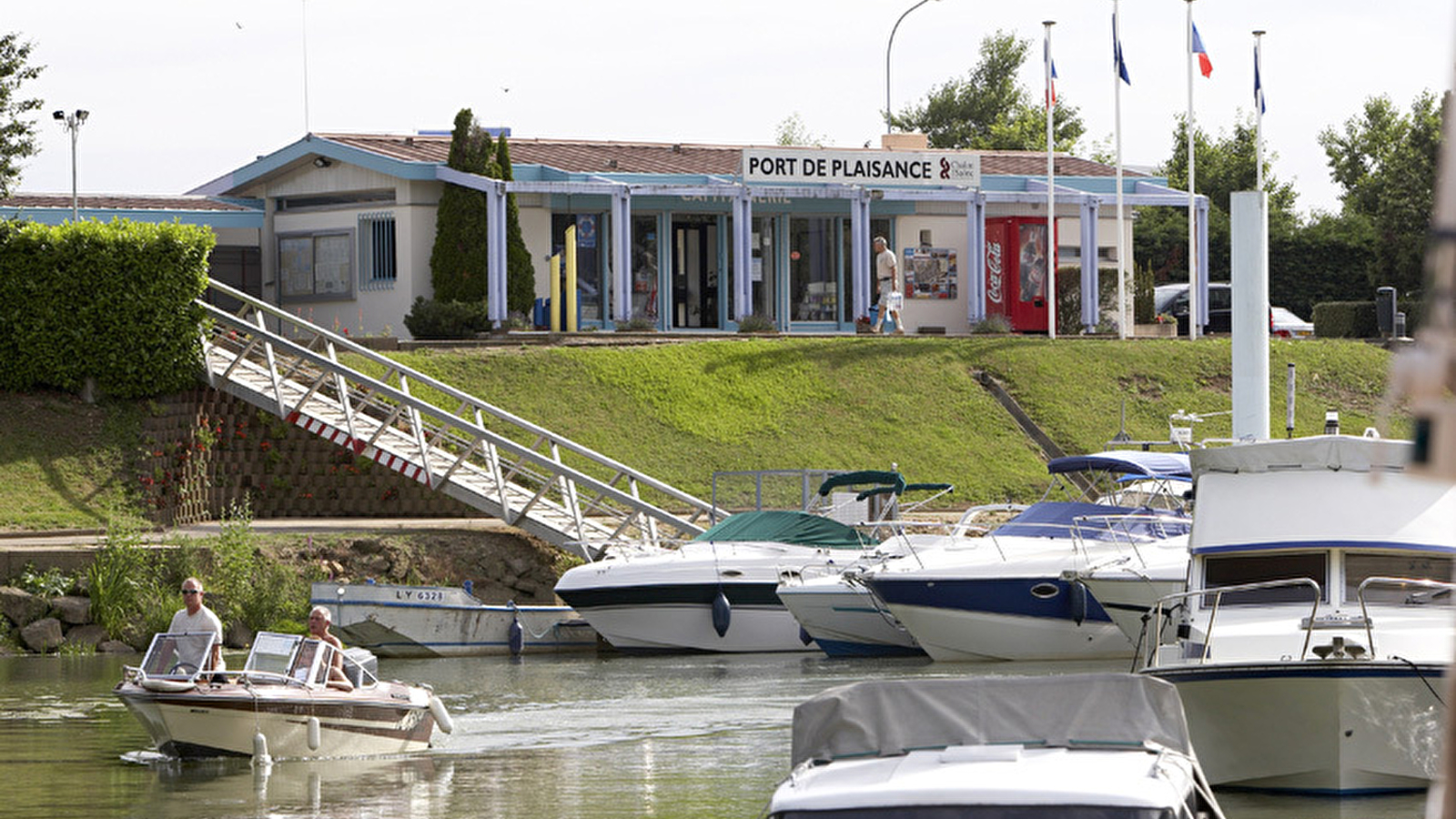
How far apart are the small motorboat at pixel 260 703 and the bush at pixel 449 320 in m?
21.4

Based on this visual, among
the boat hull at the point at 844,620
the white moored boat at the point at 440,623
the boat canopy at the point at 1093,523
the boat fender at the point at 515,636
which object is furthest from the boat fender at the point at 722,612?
the boat canopy at the point at 1093,523

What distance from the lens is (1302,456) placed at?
16.1 metres

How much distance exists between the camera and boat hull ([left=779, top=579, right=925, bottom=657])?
25.1 metres

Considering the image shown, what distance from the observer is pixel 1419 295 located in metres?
54.8

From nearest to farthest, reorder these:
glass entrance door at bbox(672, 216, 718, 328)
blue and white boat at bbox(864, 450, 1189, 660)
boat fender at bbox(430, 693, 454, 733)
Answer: boat fender at bbox(430, 693, 454, 733)
blue and white boat at bbox(864, 450, 1189, 660)
glass entrance door at bbox(672, 216, 718, 328)

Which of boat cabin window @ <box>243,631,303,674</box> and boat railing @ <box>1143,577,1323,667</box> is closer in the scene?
boat railing @ <box>1143,577,1323,667</box>

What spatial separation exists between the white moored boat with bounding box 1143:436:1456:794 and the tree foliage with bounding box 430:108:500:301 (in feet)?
80.6

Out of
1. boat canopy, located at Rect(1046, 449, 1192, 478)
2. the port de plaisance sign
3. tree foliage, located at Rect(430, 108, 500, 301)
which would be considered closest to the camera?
boat canopy, located at Rect(1046, 449, 1192, 478)

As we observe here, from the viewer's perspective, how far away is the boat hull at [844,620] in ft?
82.4

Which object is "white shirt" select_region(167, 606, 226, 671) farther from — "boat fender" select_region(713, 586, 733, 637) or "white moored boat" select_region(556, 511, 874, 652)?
"boat fender" select_region(713, 586, 733, 637)

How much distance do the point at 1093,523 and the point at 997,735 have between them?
55.1 ft

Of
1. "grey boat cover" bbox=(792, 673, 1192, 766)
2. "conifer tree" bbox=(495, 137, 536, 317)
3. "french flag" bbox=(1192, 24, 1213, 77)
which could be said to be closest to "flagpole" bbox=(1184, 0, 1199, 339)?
"french flag" bbox=(1192, 24, 1213, 77)

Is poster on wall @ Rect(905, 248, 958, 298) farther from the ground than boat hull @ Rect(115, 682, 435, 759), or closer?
farther from the ground

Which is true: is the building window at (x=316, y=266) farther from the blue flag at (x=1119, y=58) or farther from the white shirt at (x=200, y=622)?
the white shirt at (x=200, y=622)
